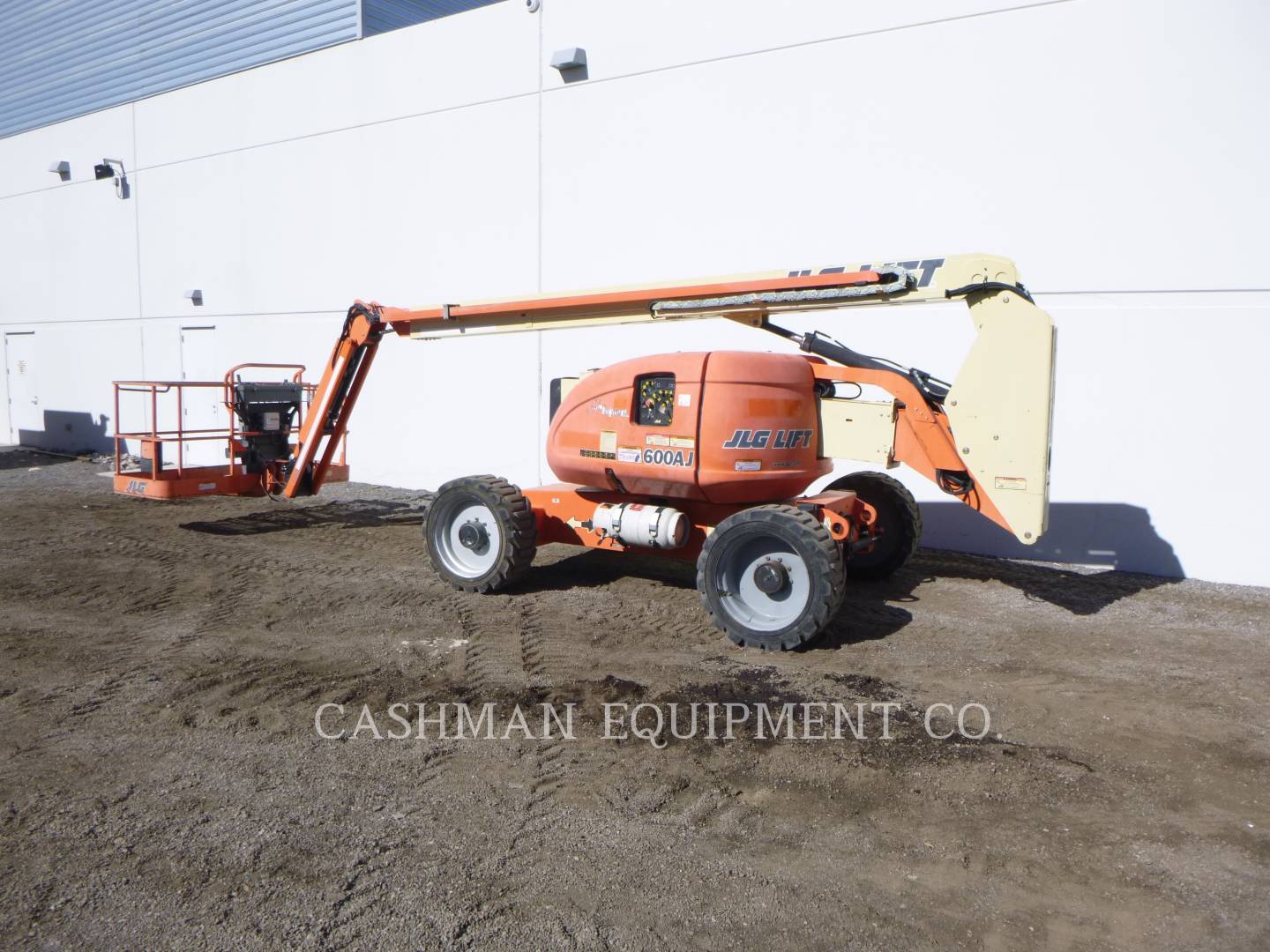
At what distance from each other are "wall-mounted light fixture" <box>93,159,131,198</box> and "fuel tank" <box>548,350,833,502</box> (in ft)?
46.3

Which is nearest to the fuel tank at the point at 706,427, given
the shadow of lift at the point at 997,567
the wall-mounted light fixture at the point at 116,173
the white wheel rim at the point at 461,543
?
the white wheel rim at the point at 461,543

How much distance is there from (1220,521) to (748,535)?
15.8 feet

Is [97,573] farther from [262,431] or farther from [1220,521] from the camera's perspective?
[1220,521]

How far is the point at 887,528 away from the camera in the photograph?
8.05 m

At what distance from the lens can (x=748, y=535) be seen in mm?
6445

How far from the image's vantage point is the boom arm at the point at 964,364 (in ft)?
20.6

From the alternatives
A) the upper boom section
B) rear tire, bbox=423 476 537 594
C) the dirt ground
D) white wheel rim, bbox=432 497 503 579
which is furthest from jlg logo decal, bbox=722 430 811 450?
white wheel rim, bbox=432 497 503 579

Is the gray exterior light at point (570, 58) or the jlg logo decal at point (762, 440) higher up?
the gray exterior light at point (570, 58)

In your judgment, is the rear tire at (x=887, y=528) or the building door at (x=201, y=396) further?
the building door at (x=201, y=396)

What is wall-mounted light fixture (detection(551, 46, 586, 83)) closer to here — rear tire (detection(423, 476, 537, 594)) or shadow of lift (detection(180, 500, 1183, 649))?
shadow of lift (detection(180, 500, 1183, 649))

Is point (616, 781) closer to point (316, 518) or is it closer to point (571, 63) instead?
point (316, 518)

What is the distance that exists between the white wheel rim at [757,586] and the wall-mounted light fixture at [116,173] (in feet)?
51.6

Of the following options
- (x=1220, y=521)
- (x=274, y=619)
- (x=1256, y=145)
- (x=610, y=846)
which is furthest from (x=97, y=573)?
(x=1256, y=145)

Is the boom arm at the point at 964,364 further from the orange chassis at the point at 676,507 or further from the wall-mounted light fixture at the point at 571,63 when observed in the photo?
the wall-mounted light fixture at the point at 571,63
